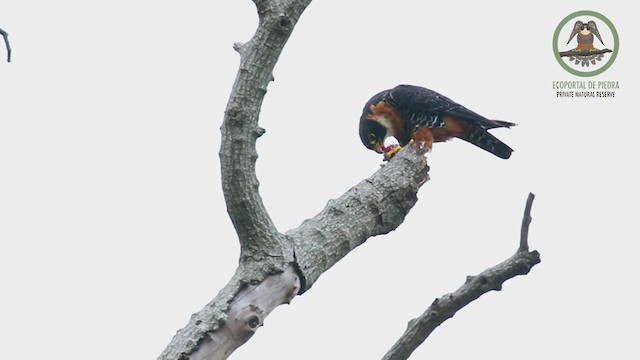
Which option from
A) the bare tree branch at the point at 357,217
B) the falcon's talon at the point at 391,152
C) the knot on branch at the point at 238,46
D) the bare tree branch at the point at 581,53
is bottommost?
the bare tree branch at the point at 357,217

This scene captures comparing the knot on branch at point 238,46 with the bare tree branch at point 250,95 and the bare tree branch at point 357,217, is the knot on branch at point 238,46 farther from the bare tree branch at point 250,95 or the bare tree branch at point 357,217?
the bare tree branch at point 357,217

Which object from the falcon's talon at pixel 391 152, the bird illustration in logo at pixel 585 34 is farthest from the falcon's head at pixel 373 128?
the bird illustration in logo at pixel 585 34

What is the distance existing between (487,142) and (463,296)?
3389 millimetres

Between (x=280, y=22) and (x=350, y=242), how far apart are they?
1.10m

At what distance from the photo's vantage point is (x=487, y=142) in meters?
6.74

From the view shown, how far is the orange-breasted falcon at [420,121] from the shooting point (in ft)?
21.6

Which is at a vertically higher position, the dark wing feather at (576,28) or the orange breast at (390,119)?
the dark wing feather at (576,28)

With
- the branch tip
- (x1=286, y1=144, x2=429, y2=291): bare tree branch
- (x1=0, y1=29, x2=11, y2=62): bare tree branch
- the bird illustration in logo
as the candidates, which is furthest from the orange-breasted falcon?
(x1=0, y1=29, x2=11, y2=62): bare tree branch

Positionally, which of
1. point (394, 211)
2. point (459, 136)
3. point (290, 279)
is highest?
point (459, 136)

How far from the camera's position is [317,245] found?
4133 millimetres

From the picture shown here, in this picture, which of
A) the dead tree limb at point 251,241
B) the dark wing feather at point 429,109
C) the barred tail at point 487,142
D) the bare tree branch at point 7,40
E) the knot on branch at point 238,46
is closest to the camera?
the bare tree branch at point 7,40

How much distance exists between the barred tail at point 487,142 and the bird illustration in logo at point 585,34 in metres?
1.28

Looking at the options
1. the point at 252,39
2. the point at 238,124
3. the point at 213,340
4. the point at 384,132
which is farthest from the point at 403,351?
the point at 384,132

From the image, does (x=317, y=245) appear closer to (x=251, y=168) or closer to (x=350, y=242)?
(x=350, y=242)
